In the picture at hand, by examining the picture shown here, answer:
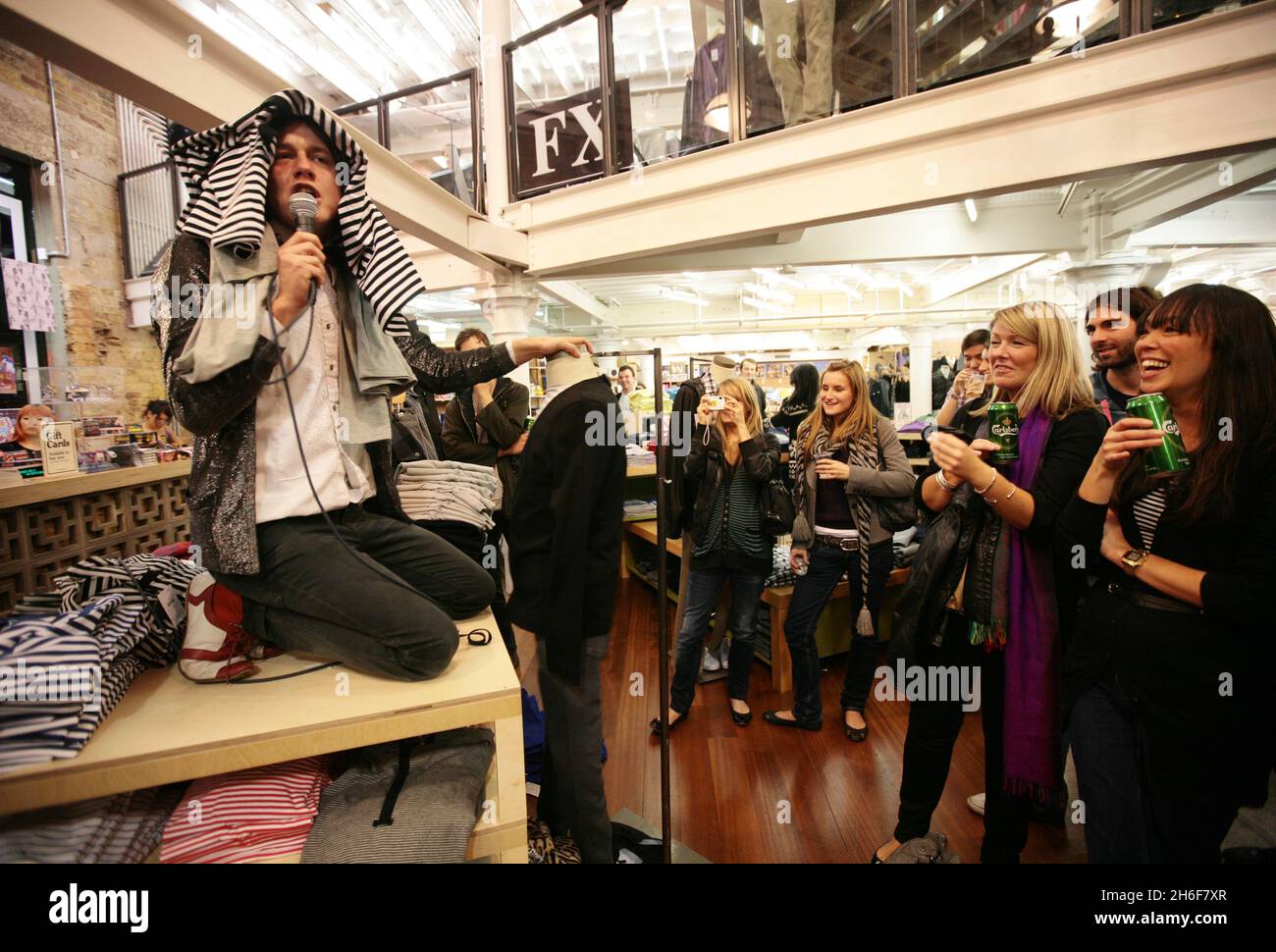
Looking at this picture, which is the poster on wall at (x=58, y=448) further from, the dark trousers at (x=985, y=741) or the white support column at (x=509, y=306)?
the dark trousers at (x=985, y=741)

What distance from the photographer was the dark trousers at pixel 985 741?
1.56 meters

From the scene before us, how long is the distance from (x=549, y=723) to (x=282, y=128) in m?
1.71

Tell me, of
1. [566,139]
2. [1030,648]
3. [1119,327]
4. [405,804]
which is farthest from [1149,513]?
[566,139]

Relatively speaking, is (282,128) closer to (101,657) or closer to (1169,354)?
(101,657)

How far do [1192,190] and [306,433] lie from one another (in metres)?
5.36

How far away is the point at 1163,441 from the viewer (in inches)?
44.2

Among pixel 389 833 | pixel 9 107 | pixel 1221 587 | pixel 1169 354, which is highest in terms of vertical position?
pixel 9 107

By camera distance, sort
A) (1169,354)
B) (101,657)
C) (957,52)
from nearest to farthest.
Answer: (101,657) → (1169,354) → (957,52)

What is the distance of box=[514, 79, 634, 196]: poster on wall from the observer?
11.0ft

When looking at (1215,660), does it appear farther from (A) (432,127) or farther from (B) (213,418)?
(A) (432,127)

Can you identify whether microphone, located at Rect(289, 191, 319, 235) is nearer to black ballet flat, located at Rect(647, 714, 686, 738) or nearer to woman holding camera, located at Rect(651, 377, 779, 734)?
woman holding camera, located at Rect(651, 377, 779, 734)
